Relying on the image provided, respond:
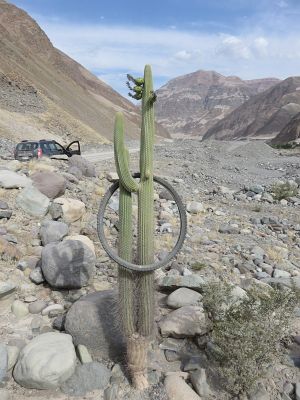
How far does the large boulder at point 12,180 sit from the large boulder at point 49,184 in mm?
223

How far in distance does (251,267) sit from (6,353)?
4.69 meters

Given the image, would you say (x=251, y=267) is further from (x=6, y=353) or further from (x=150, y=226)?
(x=6, y=353)

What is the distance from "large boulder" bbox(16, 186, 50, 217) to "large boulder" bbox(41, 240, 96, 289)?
231cm

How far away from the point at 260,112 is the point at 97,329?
15772 cm

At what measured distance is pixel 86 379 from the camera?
15.3ft

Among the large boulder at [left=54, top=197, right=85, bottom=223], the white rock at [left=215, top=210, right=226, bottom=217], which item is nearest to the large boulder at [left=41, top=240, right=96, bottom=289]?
the large boulder at [left=54, top=197, right=85, bottom=223]

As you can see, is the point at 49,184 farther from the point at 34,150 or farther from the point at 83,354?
the point at 34,150

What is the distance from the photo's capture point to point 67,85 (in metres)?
69.7

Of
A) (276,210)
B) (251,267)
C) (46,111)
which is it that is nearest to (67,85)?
(46,111)

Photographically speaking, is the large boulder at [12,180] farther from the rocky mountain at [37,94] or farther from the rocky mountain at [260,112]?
the rocky mountain at [260,112]

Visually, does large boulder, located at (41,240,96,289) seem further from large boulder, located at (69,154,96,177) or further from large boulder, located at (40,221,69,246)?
large boulder, located at (69,154,96,177)

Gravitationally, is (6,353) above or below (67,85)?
below

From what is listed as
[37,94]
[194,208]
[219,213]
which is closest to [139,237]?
[194,208]

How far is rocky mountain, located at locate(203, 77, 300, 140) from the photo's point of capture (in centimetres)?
13550
